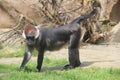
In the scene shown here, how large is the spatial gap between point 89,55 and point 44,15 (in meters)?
3.66

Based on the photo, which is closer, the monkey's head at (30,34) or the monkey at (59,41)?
the monkey's head at (30,34)

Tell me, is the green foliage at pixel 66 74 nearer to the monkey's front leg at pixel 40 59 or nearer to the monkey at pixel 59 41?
the monkey's front leg at pixel 40 59

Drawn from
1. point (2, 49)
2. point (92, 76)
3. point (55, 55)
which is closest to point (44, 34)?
point (92, 76)

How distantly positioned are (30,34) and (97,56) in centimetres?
330

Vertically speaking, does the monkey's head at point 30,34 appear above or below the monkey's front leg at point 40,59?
above

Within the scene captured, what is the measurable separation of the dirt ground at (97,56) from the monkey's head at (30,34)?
1.52m

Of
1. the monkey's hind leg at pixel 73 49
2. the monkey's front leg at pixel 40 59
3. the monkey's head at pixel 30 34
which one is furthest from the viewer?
the monkey's hind leg at pixel 73 49

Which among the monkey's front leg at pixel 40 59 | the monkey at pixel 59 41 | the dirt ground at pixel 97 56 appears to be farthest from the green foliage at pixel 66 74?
the dirt ground at pixel 97 56

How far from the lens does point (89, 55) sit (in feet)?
37.6

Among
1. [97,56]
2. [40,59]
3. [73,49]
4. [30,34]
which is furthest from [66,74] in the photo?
[97,56]

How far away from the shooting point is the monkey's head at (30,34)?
843cm

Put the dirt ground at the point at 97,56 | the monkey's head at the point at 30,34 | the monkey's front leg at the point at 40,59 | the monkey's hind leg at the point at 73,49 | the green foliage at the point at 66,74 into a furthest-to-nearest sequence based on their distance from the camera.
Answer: the dirt ground at the point at 97,56, the monkey's hind leg at the point at 73,49, the monkey's front leg at the point at 40,59, the monkey's head at the point at 30,34, the green foliage at the point at 66,74

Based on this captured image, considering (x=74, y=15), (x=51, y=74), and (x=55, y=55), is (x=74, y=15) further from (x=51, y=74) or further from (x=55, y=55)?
(x=51, y=74)

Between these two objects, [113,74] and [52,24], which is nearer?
[113,74]
